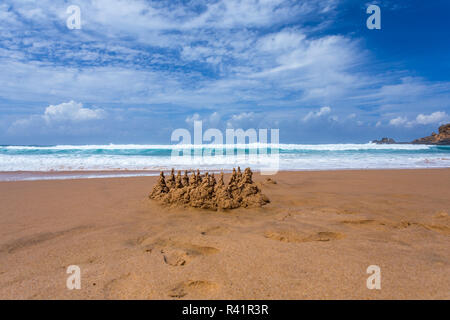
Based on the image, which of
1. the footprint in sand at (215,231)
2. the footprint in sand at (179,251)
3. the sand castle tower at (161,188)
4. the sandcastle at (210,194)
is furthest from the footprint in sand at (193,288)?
the sand castle tower at (161,188)

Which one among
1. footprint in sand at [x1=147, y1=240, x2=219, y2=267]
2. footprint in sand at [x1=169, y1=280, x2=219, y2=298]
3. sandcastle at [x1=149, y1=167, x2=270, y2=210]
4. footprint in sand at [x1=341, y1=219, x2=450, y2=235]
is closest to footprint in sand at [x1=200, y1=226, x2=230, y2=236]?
footprint in sand at [x1=147, y1=240, x2=219, y2=267]

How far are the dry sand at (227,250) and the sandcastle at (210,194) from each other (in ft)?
0.51

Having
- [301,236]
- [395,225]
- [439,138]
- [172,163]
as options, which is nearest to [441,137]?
[439,138]

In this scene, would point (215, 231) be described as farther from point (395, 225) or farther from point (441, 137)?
point (441, 137)

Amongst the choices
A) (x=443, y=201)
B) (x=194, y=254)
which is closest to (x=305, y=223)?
(x=194, y=254)

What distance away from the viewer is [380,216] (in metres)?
3.13

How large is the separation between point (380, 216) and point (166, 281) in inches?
102

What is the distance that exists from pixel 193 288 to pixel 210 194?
2.01 m

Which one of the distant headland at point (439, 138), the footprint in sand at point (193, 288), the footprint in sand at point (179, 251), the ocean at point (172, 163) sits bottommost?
the footprint in sand at point (193, 288)

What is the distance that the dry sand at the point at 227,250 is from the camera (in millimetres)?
1559

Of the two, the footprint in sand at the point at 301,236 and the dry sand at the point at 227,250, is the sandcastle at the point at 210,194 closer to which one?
the dry sand at the point at 227,250

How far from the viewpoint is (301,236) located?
2432 millimetres
